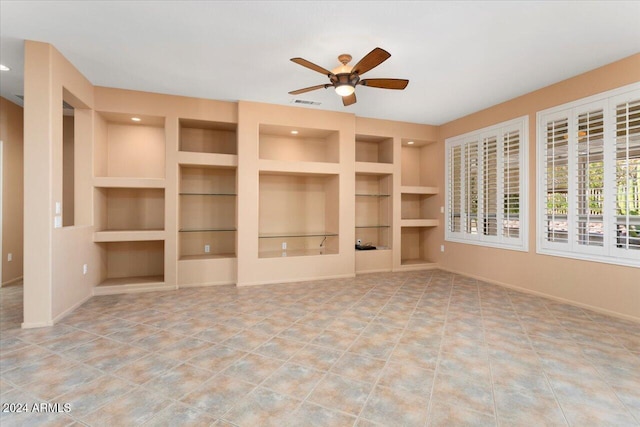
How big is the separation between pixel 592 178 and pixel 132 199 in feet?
21.7

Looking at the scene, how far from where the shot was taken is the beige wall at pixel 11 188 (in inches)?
192

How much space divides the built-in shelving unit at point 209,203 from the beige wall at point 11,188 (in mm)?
2649

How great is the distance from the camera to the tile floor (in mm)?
1871

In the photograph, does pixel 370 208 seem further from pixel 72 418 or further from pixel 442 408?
pixel 72 418

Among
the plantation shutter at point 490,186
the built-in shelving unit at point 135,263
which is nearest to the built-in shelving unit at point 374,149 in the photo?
the plantation shutter at point 490,186

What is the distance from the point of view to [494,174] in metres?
5.13

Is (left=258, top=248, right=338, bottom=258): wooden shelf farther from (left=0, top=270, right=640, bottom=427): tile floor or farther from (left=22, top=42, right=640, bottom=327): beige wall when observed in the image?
→ (left=0, top=270, right=640, bottom=427): tile floor

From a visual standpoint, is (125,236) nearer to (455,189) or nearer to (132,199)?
(132,199)

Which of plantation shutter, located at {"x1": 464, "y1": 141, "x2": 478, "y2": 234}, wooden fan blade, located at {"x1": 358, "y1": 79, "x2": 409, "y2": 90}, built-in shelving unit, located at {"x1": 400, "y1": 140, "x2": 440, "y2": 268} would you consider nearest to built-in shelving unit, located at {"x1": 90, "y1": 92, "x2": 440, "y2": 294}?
built-in shelving unit, located at {"x1": 400, "y1": 140, "x2": 440, "y2": 268}

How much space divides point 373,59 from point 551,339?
3.16 metres

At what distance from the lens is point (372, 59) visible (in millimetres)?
2932

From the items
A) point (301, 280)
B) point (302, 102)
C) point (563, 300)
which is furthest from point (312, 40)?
point (563, 300)

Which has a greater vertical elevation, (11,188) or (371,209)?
(11,188)

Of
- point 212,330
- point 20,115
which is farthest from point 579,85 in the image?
point 20,115
